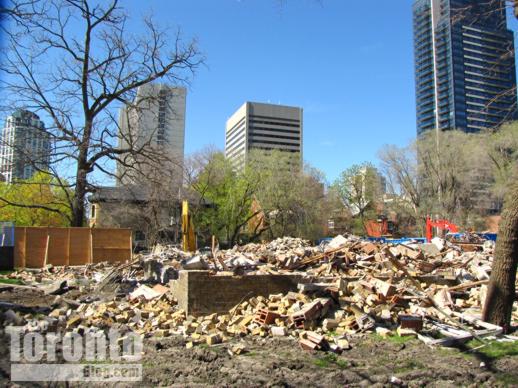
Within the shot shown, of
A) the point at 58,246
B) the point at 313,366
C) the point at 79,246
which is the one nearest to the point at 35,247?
the point at 58,246

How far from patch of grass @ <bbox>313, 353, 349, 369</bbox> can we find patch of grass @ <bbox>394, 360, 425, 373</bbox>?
652 millimetres

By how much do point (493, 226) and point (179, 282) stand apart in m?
45.4

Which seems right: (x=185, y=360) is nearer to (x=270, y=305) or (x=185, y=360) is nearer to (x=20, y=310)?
Result: (x=270, y=305)

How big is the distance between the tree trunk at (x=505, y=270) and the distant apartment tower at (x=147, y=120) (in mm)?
18079

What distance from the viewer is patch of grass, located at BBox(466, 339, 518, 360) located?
20.1ft

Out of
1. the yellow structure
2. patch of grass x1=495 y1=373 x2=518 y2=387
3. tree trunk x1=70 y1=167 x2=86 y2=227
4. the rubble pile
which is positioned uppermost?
tree trunk x1=70 y1=167 x2=86 y2=227

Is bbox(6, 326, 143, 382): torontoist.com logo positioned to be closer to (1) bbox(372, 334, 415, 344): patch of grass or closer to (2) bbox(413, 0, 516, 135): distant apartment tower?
(1) bbox(372, 334, 415, 344): patch of grass

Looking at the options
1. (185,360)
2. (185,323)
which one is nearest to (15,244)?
(185,323)

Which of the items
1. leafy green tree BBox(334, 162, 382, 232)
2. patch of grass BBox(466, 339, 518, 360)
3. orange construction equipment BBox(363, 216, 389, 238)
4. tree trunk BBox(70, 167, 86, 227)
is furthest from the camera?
leafy green tree BBox(334, 162, 382, 232)

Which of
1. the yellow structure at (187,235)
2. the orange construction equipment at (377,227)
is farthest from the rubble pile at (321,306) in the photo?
the orange construction equipment at (377,227)

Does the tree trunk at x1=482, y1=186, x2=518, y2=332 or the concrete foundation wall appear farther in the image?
the concrete foundation wall

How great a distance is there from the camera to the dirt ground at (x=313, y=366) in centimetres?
507

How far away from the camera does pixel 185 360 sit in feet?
18.8

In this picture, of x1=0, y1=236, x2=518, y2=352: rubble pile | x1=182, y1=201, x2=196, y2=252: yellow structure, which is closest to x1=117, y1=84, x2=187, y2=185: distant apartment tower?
x1=182, y1=201, x2=196, y2=252: yellow structure
